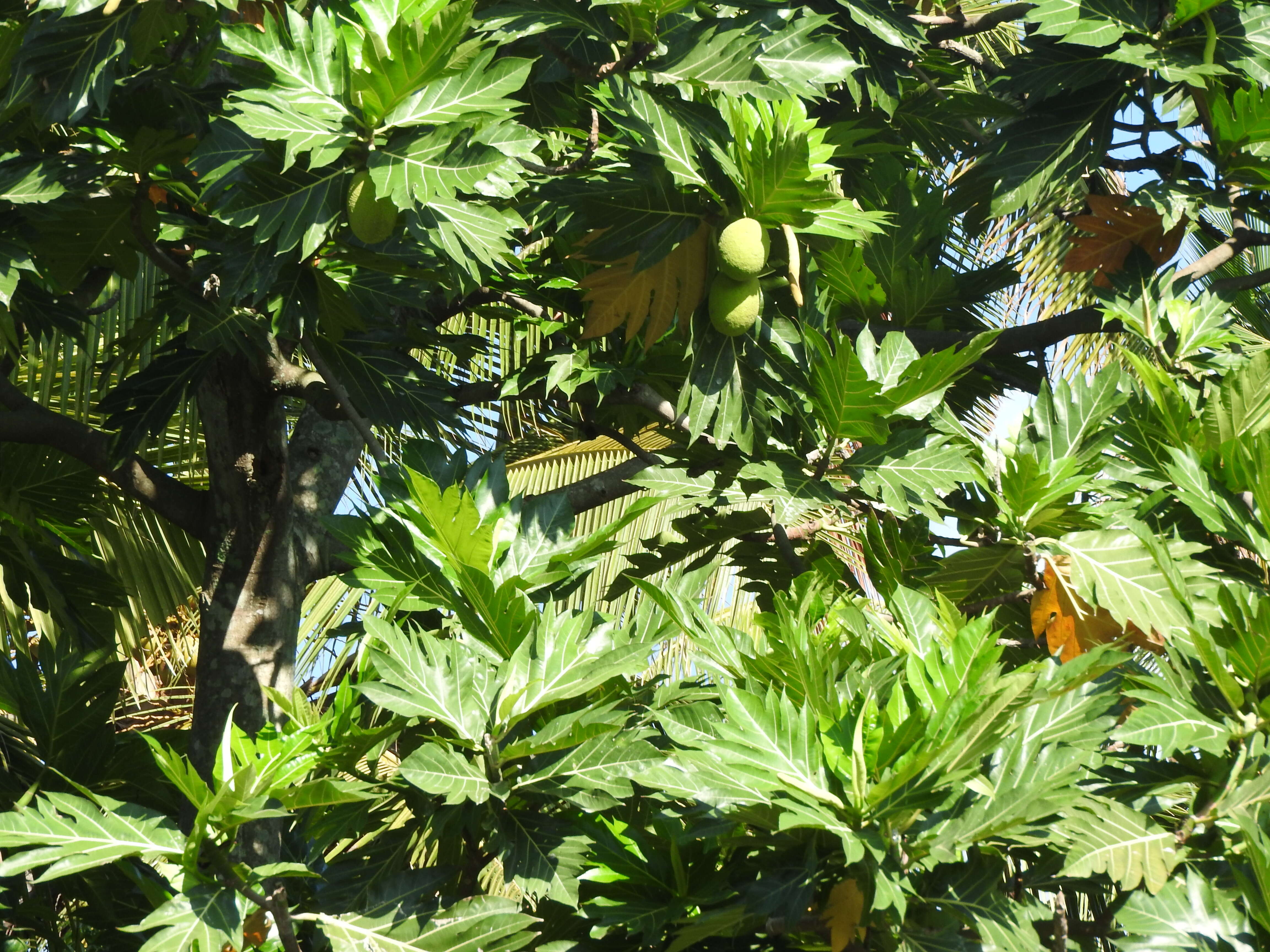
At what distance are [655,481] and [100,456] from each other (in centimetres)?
106

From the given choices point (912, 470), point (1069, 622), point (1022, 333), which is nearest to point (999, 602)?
point (1069, 622)

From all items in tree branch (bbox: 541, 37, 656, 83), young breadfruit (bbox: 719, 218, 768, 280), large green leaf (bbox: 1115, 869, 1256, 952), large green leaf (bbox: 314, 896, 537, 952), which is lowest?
large green leaf (bbox: 314, 896, 537, 952)

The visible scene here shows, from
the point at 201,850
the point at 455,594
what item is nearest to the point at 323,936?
the point at 201,850

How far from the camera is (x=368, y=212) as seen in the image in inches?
56.8

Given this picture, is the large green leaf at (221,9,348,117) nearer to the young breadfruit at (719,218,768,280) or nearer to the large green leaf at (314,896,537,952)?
the young breadfruit at (719,218,768,280)

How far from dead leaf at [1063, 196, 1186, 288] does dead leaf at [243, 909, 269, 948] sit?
1634 mm

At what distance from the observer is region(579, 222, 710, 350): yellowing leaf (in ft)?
5.41

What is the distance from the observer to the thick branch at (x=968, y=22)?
2.11 m

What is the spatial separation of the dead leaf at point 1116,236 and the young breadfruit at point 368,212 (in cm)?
122

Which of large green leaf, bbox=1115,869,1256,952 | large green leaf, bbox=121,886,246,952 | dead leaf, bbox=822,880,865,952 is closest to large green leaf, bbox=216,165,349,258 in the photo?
large green leaf, bbox=121,886,246,952

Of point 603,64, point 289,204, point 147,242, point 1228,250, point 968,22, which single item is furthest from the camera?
point 968,22

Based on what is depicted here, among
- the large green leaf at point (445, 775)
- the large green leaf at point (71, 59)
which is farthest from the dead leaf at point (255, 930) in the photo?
the large green leaf at point (71, 59)

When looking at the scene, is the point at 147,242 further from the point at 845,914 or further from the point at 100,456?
the point at 845,914

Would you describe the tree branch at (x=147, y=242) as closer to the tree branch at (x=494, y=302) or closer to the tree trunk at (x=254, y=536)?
the tree trunk at (x=254, y=536)
